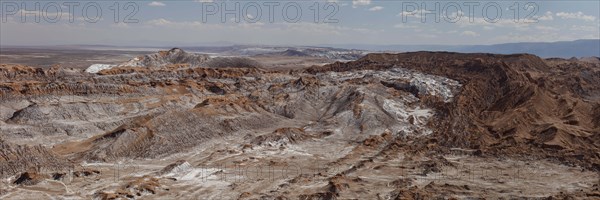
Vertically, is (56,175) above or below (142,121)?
below

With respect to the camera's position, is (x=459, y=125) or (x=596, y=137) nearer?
(x=596, y=137)

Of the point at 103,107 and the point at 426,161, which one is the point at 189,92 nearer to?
the point at 103,107

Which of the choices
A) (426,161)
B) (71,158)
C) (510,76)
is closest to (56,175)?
(71,158)

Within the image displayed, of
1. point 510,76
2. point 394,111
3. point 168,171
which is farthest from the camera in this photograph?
point 510,76

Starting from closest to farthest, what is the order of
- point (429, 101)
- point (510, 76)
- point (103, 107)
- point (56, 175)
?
point (56, 175) < point (103, 107) < point (429, 101) < point (510, 76)

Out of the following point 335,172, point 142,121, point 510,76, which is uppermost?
point 510,76

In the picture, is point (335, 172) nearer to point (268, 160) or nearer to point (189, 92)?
point (268, 160)
